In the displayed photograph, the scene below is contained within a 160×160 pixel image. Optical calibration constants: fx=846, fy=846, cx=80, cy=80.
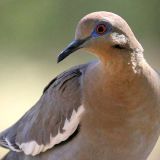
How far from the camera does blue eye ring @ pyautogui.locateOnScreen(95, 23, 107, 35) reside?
4633mm

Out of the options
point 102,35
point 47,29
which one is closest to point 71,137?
point 102,35

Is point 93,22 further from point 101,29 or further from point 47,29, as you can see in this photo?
point 47,29

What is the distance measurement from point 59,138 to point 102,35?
2.93ft

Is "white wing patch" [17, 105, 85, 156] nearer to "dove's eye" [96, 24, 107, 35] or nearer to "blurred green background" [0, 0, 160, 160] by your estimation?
"dove's eye" [96, 24, 107, 35]

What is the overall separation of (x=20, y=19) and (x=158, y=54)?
1.73 m

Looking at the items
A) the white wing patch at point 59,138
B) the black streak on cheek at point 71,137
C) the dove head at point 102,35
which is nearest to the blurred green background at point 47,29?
the white wing patch at point 59,138

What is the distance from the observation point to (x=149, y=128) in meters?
4.98

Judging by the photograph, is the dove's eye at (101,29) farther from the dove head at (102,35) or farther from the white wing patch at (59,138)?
the white wing patch at (59,138)

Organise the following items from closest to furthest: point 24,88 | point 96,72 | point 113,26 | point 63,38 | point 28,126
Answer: point 113,26, point 96,72, point 28,126, point 24,88, point 63,38

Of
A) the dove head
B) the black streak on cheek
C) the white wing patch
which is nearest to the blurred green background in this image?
the white wing patch

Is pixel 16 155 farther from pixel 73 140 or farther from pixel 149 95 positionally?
pixel 149 95

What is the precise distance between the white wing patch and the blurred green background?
3672 mm

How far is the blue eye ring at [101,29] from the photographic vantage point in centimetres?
463

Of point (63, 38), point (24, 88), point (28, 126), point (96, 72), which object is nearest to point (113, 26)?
point (96, 72)
